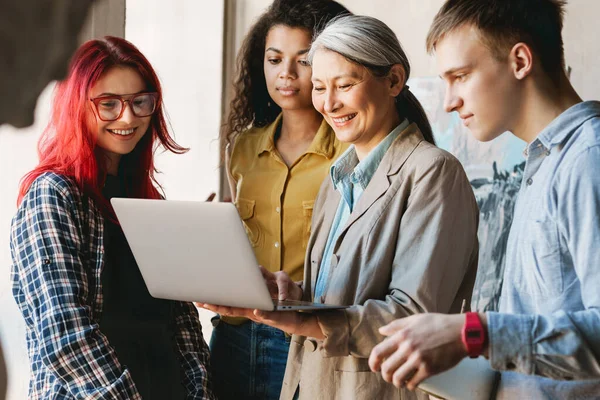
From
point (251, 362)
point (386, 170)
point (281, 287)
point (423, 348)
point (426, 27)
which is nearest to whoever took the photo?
point (423, 348)

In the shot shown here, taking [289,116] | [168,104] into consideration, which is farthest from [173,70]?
[289,116]

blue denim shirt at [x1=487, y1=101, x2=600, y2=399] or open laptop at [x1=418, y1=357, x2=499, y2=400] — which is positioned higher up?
blue denim shirt at [x1=487, y1=101, x2=600, y2=399]

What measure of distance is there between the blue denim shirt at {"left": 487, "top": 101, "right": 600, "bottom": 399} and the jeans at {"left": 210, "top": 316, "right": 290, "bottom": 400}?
43.3 inches

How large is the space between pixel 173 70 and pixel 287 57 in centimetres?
208

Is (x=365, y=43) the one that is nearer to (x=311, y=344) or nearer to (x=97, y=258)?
(x=311, y=344)

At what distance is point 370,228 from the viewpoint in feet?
6.18

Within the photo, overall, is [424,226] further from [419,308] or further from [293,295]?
[293,295]

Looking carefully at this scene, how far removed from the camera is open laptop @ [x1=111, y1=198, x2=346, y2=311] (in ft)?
5.58

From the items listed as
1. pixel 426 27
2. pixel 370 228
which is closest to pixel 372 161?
pixel 370 228

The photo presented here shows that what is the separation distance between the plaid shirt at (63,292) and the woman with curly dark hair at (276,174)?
510 mm

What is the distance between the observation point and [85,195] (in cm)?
212

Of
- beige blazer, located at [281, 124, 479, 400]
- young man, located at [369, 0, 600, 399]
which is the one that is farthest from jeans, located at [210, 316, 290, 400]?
young man, located at [369, 0, 600, 399]

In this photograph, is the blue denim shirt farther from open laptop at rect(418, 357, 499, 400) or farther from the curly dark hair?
the curly dark hair

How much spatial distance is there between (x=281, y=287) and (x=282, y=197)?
0.52 meters
